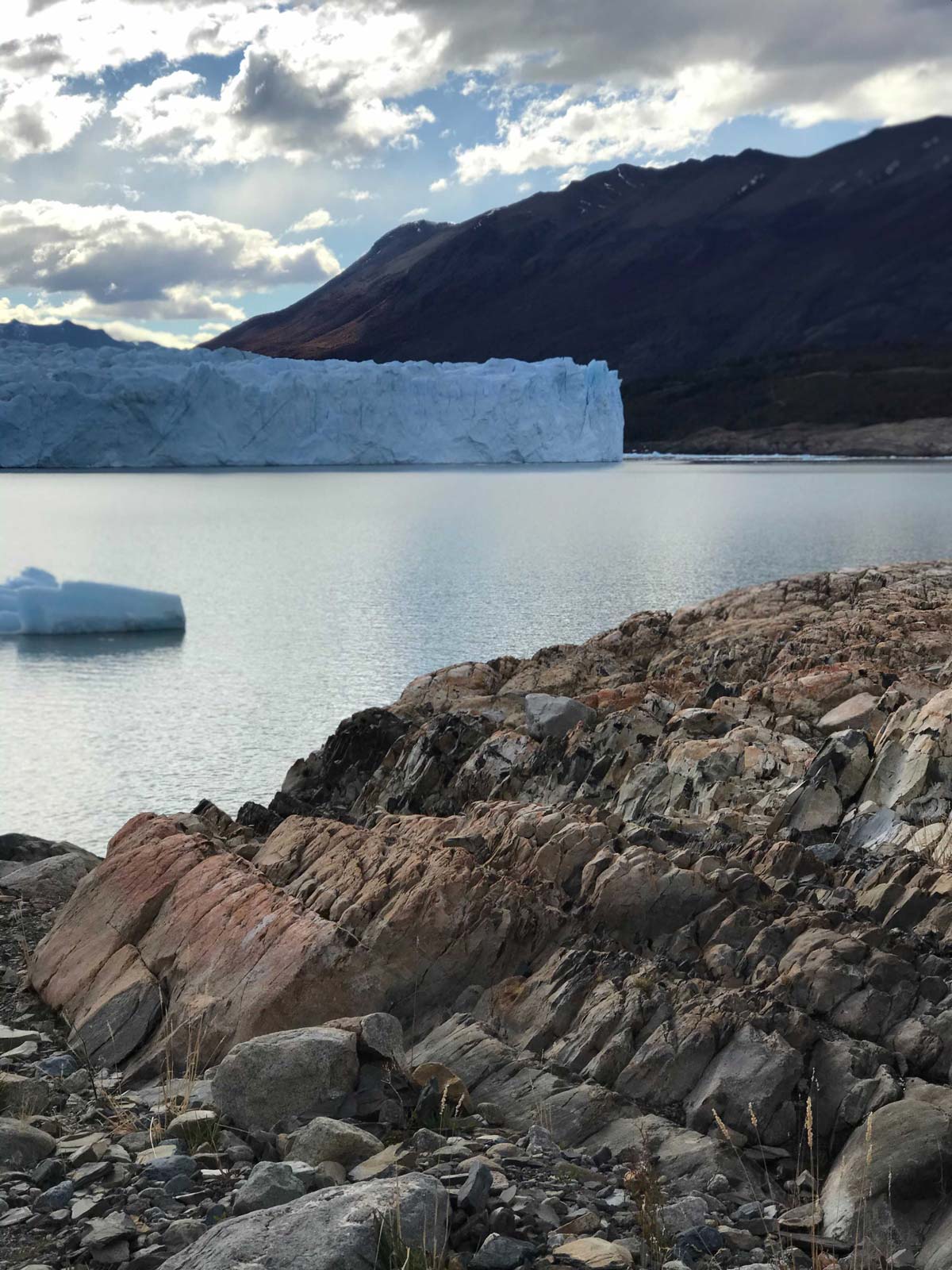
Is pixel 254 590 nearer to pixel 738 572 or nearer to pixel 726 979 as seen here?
pixel 738 572

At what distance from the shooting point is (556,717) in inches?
456

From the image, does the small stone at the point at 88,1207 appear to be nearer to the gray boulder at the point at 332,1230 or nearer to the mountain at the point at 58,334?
the gray boulder at the point at 332,1230

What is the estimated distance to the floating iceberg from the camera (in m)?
27.2

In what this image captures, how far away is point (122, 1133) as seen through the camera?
5484 millimetres

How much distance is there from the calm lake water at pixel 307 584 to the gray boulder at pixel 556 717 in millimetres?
5151

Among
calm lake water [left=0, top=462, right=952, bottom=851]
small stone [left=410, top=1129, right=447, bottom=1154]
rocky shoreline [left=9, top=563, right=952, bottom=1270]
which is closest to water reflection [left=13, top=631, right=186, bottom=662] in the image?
calm lake water [left=0, top=462, right=952, bottom=851]

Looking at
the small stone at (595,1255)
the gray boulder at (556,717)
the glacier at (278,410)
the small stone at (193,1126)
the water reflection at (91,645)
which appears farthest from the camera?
the glacier at (278,410)

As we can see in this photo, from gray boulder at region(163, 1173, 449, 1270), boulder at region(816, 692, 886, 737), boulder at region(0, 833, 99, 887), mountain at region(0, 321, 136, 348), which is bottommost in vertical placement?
boulder at region(0, 833, 99, 887)

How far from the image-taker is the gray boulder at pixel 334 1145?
5078mm

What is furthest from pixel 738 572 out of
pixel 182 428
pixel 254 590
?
pixel 182 428

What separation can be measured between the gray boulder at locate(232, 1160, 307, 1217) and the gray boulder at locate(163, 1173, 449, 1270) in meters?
0.31

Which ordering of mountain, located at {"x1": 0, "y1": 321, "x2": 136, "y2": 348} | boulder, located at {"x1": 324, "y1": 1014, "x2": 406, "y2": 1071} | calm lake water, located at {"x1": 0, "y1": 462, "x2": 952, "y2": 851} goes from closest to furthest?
boulder, located at {"x1": 324, "y1": 1014, "x2": 406, "y2": 1071}, calm lake water, located at {"x1": 0, "y1": 462, "x2": 952, "y2": 851}, mountain, located at {"x1": 0, "y1": 321, "x2": 136, "y2": 348}

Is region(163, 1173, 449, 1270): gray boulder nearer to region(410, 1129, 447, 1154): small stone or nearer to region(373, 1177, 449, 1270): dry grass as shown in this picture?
region(373, 1177, 449, 1270): dry grass

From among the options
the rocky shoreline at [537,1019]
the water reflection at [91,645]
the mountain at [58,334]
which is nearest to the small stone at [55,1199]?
the rocky shoreline at [537,1019]
